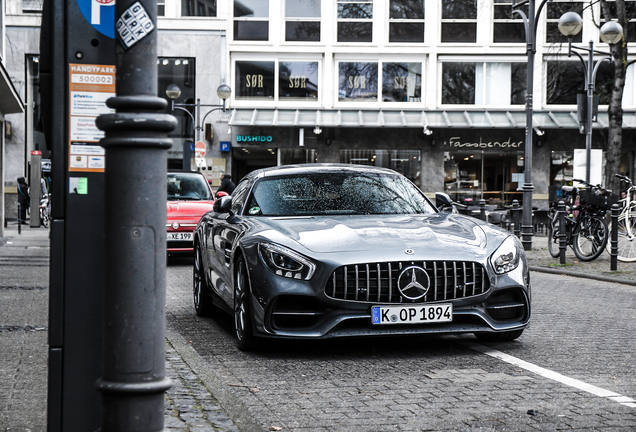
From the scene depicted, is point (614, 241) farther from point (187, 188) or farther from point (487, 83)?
point (487, 83)

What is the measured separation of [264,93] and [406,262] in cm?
2887

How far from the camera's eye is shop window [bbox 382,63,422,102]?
111ft

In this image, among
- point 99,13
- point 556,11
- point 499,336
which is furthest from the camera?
point 556,11

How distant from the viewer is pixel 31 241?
2045 cm

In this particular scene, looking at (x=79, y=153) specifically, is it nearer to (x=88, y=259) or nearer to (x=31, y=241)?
(x=88, y=259)

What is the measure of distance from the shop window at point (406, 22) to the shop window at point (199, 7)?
7542 millimetres

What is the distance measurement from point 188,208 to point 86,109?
11589 millimetres

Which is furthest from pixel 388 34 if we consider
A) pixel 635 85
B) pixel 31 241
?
pixel 31 241

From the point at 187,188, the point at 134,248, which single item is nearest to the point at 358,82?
the point at 187,188

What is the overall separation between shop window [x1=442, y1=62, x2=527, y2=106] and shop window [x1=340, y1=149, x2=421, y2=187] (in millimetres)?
2910

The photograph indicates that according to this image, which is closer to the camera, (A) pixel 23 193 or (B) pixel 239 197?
(B) pixel 239 197

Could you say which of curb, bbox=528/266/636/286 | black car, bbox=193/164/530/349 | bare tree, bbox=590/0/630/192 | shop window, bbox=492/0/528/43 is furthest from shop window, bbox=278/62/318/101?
black car, bbox=193/164/530/349

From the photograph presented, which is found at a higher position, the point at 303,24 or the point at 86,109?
the point at 303,24

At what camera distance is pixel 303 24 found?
113 ft
